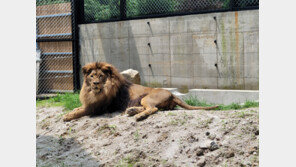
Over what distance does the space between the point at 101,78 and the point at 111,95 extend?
0.39 meters

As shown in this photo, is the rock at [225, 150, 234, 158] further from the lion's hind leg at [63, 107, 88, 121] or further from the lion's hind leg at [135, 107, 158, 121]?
the lion's hind leg at [63, 107, 88, 121]

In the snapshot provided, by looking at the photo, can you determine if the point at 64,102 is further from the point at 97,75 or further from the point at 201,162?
the point at 201,162

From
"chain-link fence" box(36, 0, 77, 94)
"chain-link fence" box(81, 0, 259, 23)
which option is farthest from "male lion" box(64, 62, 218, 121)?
"chain-link fence" box(36, 0, 77, 94)

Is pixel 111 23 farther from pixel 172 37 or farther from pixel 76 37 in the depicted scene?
pixel 172 37

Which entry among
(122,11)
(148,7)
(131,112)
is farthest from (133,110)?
(122,11)

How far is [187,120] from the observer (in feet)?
16.9

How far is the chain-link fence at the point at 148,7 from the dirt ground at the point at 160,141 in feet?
12.2

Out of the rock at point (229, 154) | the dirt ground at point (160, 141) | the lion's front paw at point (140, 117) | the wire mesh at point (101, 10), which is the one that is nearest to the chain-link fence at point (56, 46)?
the wire mesh at point (101, 10)

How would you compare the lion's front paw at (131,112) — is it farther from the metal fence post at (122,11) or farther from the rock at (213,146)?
the metal fence post at (122,11)

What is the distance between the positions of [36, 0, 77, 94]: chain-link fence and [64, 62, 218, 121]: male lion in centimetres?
414

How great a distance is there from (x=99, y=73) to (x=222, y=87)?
332 cm

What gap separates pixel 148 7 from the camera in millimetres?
9375

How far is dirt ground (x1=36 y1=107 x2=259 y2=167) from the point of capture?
420 centimetres

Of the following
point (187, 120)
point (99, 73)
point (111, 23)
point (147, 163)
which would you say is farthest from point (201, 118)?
point (111, 23)
